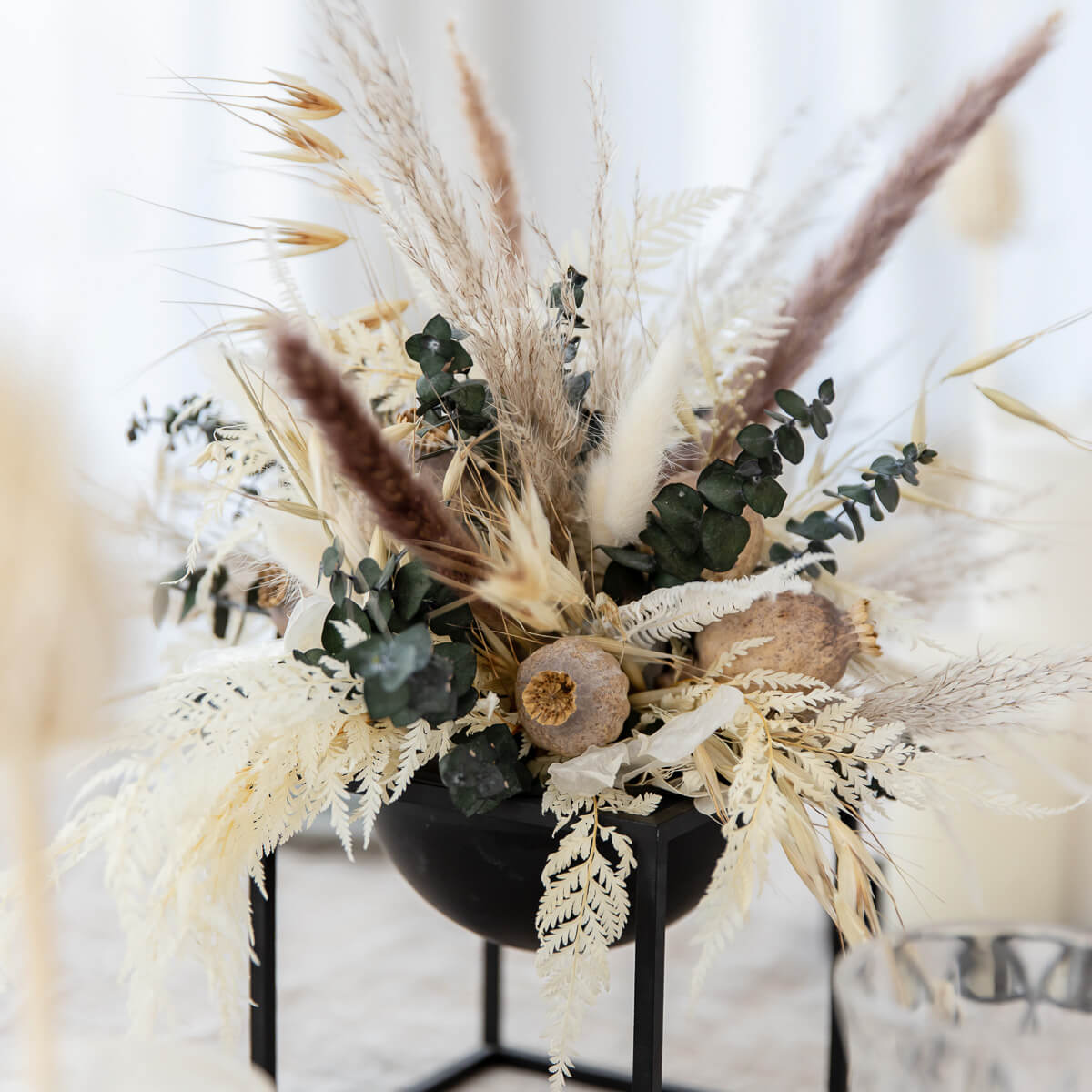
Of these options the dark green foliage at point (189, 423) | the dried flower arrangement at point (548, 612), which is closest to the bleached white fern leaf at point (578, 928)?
the dried flower arrangement at point (548, 612)

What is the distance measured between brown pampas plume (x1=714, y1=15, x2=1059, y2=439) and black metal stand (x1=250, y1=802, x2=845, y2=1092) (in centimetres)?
23

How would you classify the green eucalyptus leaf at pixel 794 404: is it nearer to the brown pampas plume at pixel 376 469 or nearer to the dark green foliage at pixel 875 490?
the dark green foliage at pixel 875 490

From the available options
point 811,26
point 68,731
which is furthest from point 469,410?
point 811,26

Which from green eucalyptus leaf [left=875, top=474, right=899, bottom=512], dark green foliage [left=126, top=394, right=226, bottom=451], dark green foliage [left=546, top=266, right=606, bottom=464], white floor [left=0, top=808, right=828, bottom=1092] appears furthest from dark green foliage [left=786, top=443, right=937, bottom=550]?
white floor [left=0, top=808, right=828, bottom=1092]

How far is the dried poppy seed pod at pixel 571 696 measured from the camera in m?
0.53

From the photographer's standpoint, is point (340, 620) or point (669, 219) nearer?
point (340, 620)

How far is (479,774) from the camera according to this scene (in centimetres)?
52

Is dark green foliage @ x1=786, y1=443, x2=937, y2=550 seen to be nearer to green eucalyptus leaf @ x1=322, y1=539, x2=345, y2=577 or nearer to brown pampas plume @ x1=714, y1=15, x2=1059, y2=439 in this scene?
brown pampas plume @ x1=714, y1=15, x2=1059, y2=439

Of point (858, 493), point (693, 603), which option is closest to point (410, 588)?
point (693, 603)

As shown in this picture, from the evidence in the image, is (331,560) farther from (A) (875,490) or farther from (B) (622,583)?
(A) (875,490)

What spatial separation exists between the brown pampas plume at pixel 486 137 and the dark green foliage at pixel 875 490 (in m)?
0.23

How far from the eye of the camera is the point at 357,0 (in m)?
0.52

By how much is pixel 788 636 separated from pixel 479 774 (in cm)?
17

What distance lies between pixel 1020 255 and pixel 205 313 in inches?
44.8
